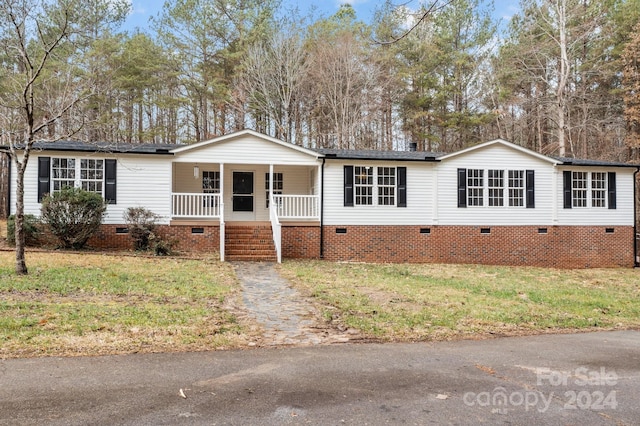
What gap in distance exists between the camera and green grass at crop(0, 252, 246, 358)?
A: 191 inches

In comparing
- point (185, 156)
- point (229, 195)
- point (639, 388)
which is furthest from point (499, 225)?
point (639, 388)

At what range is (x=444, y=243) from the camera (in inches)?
640

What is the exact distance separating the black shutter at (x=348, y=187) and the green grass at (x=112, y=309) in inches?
239

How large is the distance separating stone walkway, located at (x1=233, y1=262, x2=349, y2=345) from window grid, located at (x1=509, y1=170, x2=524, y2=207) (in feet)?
33.9

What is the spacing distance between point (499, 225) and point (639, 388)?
13351 millimetres

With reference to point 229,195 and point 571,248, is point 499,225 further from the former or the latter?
point 229,195

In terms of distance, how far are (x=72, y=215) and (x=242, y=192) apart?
244 inches

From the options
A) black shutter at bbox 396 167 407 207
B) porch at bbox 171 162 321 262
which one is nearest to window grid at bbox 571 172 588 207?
black shutter at bbox 396 167 407 207

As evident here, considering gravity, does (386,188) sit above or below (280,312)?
above

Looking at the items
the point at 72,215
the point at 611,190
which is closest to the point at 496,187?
the point at 611,190

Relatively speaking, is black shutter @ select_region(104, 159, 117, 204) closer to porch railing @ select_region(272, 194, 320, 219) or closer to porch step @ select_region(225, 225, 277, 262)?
porch step @ select_region(225, 225, 277, 262)

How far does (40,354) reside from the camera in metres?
4.41

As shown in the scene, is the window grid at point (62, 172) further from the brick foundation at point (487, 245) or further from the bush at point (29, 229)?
the brick foundation at point (487, 245)

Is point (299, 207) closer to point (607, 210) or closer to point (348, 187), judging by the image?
point (348, 187)
